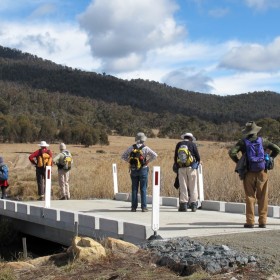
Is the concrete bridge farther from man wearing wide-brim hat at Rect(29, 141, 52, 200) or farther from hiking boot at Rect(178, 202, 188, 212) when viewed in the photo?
man wearing wide-brim hat at Rect(29, 141, 52, 200)

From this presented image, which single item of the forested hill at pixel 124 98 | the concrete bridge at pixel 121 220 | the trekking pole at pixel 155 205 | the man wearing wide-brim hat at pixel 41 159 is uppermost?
the forested hill at pixel 124 98

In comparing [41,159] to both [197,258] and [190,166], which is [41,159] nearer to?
[190,166]

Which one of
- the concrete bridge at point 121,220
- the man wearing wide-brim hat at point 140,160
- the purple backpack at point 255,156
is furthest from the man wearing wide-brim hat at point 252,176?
the man wearing wide-brim hat at point 140,160

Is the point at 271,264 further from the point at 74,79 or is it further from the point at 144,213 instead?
the point at 74,79

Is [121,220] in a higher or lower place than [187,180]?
lower

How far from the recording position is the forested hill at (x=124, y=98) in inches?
3875

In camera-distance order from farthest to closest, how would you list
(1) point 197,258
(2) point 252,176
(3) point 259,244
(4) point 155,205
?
(2) point 252,176 → (4) point 155,205 → (3) point 259,244 → (1) point 197,258

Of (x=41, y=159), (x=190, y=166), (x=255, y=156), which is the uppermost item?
(x=255, y=156)

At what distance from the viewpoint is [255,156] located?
9.97 meters

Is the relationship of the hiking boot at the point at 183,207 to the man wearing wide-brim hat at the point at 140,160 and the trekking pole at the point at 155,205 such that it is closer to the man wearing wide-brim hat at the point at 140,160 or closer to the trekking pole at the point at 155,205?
the man wearing wide-brim hat at the point at 140,160

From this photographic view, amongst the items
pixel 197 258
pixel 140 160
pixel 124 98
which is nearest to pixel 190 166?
pixel 140 160

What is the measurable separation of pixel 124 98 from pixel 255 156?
351 feet

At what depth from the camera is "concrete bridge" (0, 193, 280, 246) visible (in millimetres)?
9852

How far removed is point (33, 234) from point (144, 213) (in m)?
2.86
